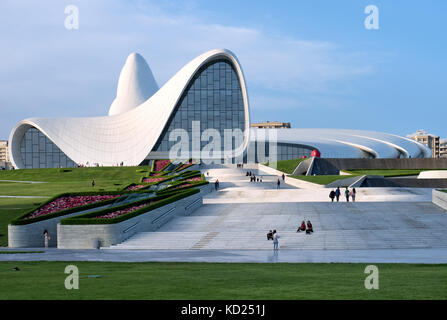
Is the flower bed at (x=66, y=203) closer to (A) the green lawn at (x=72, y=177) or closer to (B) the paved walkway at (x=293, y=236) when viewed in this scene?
(B) the paved walkway at (x=293, y=236)

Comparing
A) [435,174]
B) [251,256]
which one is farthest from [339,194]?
[251,256]

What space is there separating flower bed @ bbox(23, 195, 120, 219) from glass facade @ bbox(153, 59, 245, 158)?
144 feet

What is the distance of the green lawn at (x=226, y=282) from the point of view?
29.5ft

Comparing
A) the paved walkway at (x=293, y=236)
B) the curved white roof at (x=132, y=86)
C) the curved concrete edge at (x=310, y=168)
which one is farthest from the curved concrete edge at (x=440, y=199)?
the curved white roof at (x=132, y=86)

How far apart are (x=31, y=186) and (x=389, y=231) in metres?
33.9

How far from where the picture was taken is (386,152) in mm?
70188

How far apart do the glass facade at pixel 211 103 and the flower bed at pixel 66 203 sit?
1724 inches

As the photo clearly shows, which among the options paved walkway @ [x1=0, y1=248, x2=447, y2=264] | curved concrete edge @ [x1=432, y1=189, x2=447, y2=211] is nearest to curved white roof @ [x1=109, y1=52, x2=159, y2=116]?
curved concrete edge @ [x1=432, y1=189, x2=447, y2=211]

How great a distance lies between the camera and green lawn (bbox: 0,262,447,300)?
899 centimetres

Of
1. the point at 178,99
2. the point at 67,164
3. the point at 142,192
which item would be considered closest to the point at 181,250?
the point at 142,192

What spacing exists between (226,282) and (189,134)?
2469 inches
